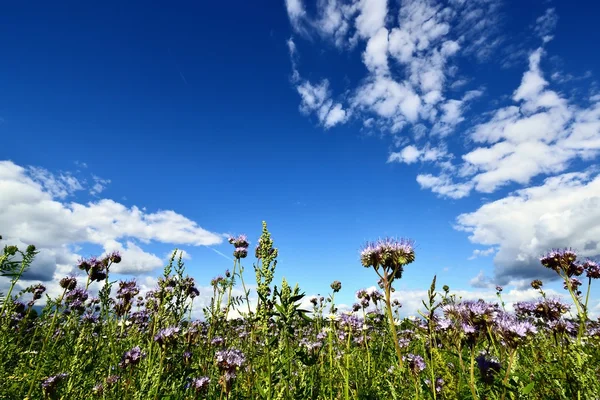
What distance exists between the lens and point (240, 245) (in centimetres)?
933

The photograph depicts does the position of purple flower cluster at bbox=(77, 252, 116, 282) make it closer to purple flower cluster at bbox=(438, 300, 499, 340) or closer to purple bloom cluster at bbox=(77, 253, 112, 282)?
purple bloom cluster at bbox=(77, 253, 112, 282)

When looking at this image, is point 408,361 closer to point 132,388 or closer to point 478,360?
point 478,360

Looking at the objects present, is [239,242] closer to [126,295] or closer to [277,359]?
[126,295]

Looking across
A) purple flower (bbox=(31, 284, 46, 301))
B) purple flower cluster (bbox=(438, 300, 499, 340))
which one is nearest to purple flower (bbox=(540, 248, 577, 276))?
purple flower cluster (bbox=(438, 300, 499, 340))

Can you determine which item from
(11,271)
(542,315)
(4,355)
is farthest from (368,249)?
(4,355)

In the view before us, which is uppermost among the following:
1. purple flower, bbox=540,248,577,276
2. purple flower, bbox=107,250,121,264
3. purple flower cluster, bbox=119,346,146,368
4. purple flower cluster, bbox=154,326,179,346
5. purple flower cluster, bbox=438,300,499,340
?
purple flower, bbox=540,248,577,276

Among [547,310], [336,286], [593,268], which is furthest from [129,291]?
[593,268]

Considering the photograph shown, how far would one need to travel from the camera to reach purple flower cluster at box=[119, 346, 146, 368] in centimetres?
477

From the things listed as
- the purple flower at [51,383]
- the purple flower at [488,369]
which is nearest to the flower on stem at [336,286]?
the purple flower at [488,369]

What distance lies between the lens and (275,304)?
9.37 feet

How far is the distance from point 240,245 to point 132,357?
469cm

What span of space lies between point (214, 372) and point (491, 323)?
4020mm

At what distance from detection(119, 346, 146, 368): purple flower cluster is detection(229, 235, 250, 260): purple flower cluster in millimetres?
4297

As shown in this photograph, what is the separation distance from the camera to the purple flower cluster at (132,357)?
4766mm
